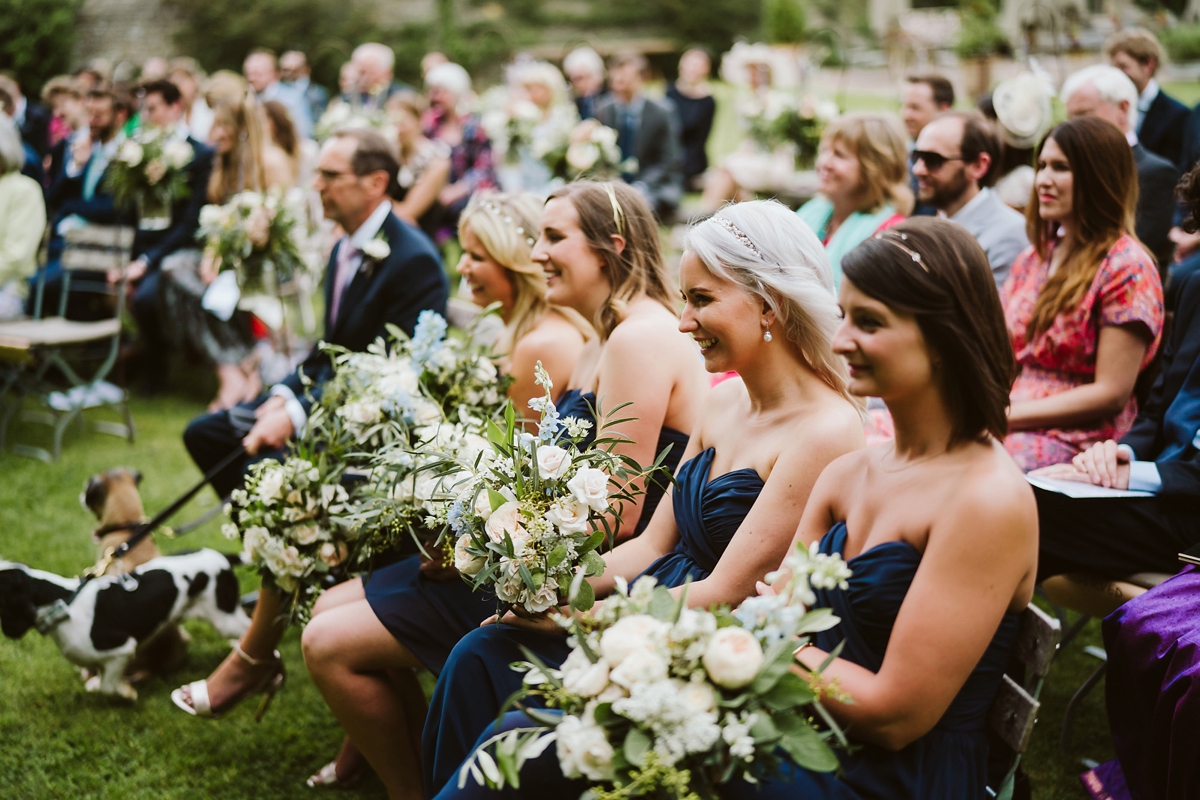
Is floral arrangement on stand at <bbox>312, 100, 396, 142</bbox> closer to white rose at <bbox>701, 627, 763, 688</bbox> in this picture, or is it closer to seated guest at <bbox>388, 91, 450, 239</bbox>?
seated guest at <bbox>388, 91, 450, 239</bbox>

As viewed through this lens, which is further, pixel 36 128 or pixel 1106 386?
pixel 36 128

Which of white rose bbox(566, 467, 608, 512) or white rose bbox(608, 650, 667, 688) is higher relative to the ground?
white rose bbox(608, 650, 667, 688)

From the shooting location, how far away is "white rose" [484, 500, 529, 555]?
225 cm

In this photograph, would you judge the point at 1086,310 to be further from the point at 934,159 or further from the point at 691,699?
the point at 691,699

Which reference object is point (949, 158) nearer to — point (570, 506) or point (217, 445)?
point (570, 506)

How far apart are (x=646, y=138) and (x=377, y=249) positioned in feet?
19.4

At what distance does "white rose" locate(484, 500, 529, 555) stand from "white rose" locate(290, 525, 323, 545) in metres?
1.27

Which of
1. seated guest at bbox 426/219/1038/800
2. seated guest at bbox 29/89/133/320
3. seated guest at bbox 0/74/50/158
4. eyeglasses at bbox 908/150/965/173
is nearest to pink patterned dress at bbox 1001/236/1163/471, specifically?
eyeglasses at bbox 908/150/965/173

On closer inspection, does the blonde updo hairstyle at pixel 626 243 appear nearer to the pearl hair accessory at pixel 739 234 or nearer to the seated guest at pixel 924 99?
the pearl hair accessory at pixel 739 234

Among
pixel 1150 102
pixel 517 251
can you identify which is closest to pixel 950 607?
pixel 517 251

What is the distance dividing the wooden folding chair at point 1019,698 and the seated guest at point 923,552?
0.04 meters

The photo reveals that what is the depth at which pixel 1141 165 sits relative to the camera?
4695 millimetres

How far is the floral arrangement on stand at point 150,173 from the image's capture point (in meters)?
7.77

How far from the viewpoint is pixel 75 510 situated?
19.4ft
